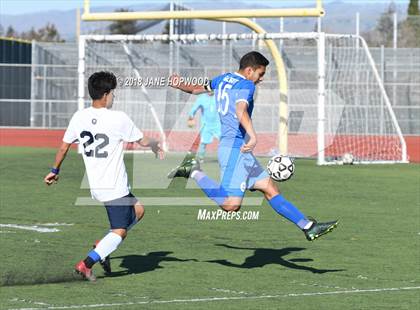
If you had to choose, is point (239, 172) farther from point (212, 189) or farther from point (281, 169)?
point (281, 169)

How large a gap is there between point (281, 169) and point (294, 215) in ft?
4.72

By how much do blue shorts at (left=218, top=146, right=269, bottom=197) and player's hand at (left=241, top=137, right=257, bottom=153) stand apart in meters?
0.39

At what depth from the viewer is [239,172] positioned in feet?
38.3

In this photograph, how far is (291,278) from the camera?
439 inches

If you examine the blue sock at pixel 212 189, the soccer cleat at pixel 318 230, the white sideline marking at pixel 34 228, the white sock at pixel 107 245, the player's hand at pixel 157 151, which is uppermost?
the player's hand at pixel 157 151

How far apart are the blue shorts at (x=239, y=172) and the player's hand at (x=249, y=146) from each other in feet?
1.27

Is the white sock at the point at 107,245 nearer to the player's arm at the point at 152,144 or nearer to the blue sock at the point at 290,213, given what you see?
the player's arm at the point at 152,144

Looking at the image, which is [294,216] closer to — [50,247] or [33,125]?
[50,247]

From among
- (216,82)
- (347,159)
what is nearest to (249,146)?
(216,82)

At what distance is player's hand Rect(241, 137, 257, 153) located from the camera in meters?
10.9

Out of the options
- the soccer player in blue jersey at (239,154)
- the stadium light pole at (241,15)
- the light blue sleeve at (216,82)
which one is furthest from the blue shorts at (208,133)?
the soccer player in blue jersey at (239,154)

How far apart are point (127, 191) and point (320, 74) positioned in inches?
715

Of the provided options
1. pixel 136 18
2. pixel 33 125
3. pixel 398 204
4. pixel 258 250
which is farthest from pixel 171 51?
pixel 258 250

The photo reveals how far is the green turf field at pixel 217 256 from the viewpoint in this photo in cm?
989
